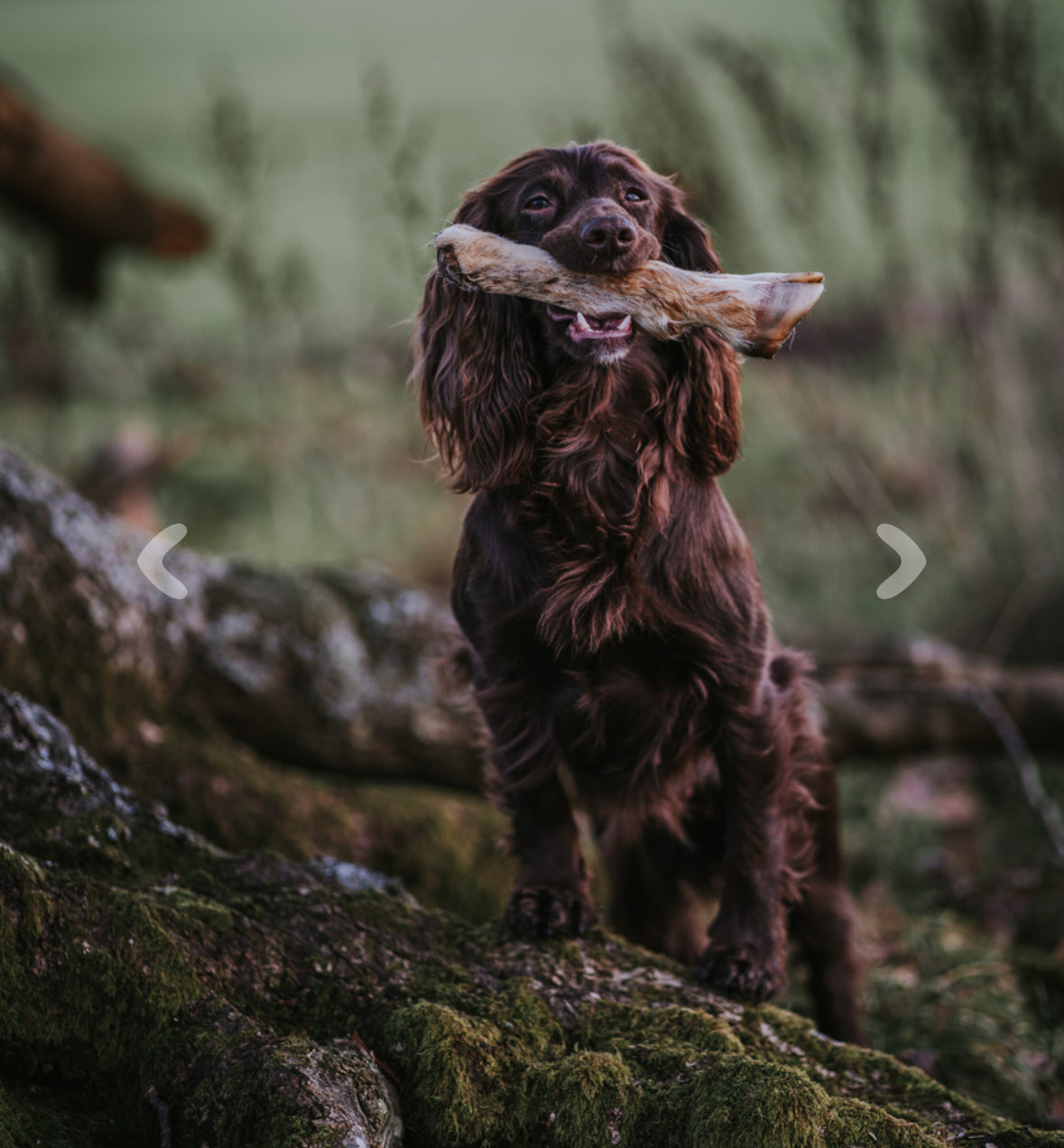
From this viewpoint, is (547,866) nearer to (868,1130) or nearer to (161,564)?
(868,1130)

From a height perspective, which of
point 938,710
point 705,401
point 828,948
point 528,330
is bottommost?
point 828,948

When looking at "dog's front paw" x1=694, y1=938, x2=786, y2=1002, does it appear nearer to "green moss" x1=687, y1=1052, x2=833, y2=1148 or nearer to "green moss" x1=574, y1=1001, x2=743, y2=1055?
"green moss" x1=574, y1=1001, x2=743, y2=1055

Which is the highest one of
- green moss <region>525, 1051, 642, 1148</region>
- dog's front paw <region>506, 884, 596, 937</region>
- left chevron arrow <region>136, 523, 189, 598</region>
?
left chevron arrow <region>136, 523, 189, 598</region>

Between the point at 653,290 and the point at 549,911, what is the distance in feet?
4.07

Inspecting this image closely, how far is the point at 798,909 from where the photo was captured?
9.18 feet

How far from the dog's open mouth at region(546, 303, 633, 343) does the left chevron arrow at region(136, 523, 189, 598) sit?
4.31 feet

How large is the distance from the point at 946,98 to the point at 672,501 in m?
3.21

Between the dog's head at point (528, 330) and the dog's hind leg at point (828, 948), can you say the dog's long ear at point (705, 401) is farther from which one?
the dog's hind leg at point (828, 948)

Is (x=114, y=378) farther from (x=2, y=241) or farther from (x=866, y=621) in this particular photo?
(x=866, y=621)

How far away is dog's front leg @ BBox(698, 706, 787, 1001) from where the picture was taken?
2.30 m

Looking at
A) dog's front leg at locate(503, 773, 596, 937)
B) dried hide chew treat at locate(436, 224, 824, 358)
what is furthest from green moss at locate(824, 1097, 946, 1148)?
dried hide chew treat at locate(436, 224, 824, 358)

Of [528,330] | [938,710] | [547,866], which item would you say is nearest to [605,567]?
[528,330]

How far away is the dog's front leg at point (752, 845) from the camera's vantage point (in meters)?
2.30

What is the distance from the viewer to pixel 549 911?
2.23 meters
